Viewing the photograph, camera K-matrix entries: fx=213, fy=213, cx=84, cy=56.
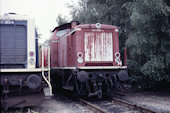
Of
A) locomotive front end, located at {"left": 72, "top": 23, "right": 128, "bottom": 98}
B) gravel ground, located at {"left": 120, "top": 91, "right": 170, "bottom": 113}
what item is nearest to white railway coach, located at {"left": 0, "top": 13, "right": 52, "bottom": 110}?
locomotive front end, located at {"left": 72, "top": 23, "right": 128, "bottom": 98}

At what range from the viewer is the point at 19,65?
6.59 m

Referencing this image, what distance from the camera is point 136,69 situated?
10555 millimetres

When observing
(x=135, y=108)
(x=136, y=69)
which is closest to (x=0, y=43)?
(x=135, y=108)

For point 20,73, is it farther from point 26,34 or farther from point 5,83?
point 26,34

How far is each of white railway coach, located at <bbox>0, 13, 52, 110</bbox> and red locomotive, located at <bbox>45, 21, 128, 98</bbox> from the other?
1.74 m

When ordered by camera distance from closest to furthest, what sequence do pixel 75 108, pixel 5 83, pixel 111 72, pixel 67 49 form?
pixel 5 83, pixel 75 108, pixel 111 72, pixel 67 49

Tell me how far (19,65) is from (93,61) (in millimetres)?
3020

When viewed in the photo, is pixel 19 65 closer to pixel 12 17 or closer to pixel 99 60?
pixel 12 17

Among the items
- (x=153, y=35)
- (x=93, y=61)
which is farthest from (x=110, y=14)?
(x=93, y=61)

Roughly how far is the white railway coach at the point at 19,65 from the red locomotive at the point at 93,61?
5.72 feet

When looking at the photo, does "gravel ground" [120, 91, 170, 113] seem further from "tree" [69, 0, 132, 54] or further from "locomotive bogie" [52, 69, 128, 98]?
"tree" [69, 0, 132, 54]

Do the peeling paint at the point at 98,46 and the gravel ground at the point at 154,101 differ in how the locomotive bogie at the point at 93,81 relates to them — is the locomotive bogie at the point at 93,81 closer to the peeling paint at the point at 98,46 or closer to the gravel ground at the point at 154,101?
the peeling paint at the point at 98,46

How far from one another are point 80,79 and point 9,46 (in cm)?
265

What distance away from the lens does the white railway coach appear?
612 cm
